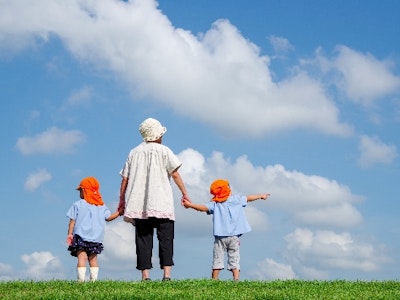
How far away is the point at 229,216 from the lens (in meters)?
16.5

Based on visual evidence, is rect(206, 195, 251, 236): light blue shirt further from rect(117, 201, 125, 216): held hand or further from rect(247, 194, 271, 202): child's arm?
rect(117, 201, 125, 216): held hand

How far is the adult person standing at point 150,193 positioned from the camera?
1455 centimetres

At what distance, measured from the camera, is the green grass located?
39.4 feet

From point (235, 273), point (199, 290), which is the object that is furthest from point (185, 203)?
point (199, 290)

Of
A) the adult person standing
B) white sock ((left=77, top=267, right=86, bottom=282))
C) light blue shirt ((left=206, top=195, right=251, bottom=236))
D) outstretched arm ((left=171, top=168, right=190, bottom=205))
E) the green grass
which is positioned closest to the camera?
the green grass

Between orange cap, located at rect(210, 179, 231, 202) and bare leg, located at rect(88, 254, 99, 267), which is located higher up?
orange cap, located at rect(210, 179, 231, 202)

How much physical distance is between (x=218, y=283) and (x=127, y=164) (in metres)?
3.27

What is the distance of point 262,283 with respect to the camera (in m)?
14.2

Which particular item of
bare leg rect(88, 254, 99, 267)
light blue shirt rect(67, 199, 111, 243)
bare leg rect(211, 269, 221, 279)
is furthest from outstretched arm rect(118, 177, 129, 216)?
bare leg rect(211, 269, 221, 279)

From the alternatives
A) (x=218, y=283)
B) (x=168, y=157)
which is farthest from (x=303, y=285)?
(x=168, y=157)

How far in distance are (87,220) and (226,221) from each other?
125 inches

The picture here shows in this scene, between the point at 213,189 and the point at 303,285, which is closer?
the point at 303,285

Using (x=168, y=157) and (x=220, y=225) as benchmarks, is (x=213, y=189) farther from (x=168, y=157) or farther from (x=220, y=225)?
(x=168, y=157)

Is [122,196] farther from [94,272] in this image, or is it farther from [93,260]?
[94,272]
